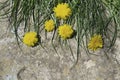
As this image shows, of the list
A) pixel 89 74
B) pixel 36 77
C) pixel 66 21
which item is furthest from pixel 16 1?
pixel 89 74

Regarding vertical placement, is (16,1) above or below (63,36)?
above

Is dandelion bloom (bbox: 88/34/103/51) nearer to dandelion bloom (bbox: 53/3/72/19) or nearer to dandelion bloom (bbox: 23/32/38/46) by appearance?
dandelion bloom (bbox: 53/3/72/19)

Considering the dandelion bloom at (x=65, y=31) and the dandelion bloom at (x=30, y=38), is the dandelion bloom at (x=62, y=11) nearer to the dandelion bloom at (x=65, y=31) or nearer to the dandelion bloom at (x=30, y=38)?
the dandelion bloom at (x=65, y=31)

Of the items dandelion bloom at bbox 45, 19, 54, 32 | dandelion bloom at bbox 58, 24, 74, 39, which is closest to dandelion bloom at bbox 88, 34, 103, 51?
dandelion bloom at bbox 58, 24, 74, 39

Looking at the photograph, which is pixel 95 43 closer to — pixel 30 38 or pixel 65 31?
pixel 65 31

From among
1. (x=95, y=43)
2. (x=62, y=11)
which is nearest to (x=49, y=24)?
(x=62, y=11)

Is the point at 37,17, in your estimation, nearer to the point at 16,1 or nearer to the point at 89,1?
the point at 16,1

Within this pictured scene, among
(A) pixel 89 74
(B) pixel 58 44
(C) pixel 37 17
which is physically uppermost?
(C) pixel 37 17
